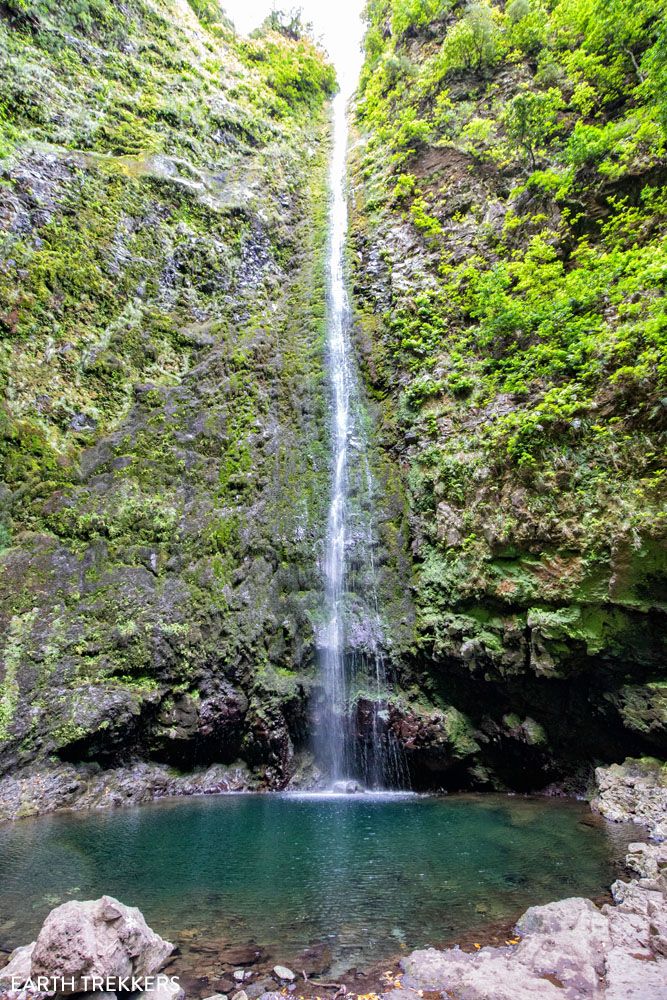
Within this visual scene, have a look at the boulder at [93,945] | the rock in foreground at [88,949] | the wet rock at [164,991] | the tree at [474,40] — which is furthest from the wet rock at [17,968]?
the tree at [474,40]

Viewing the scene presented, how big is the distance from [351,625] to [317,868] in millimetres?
5010

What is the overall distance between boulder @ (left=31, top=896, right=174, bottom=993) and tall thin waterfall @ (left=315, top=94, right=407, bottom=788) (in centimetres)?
631

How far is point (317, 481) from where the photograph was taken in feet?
38.6

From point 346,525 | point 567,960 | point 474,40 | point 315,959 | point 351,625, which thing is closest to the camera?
point 567,960

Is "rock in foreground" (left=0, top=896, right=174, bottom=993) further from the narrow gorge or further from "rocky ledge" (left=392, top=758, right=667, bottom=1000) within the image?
"rocky ledge" (left=392, top=758, right=667, bottom=1000)

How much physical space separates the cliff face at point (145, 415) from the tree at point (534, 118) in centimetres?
609

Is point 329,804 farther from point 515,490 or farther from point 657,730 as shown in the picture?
point 515,490

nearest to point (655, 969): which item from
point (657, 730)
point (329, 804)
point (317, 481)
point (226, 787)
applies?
point (657, 730)

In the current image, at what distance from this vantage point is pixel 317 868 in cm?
525

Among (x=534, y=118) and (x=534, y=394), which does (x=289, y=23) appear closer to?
(x=534, y=118)

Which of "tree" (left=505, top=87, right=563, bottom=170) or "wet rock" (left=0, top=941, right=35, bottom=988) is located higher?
"tree" (left=505, top=87, right=563, bottom=170)

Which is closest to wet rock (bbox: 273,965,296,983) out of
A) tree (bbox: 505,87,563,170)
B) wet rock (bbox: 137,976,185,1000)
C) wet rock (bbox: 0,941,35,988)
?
wet rock (bbox: 137,976,185,1000)

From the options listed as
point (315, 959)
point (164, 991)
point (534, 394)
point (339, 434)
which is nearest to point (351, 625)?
point (339, 434)

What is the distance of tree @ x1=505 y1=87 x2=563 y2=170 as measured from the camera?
11820 millimetres
